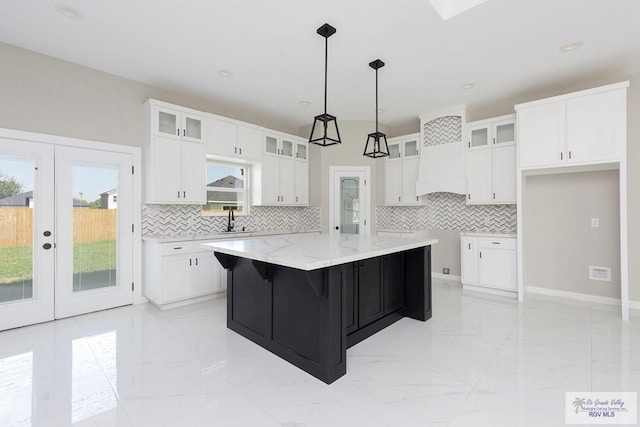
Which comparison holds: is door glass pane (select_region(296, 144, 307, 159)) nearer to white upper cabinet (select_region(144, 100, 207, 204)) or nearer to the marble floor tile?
white upper cabinet (select_region(144, 100, 207, 204))

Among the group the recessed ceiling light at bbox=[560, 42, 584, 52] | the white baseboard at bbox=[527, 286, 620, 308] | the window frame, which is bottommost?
the white baseboard at bbox=[527, 286, 620, 308]

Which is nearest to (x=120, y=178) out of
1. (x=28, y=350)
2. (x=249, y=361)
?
(x=28, y=350)

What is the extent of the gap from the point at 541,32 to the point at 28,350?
5.42m

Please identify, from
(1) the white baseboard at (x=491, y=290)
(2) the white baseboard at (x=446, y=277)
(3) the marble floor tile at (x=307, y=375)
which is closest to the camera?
(3) the marble floor tile at (x=307, y=375)

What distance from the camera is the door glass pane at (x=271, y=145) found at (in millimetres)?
5051

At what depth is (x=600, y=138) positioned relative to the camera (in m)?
3.47

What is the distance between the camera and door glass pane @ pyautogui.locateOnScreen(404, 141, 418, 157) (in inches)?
214

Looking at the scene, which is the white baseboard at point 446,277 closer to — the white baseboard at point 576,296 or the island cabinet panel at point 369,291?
the white baseboard at point 576,296

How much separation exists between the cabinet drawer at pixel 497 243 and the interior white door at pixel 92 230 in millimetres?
4792

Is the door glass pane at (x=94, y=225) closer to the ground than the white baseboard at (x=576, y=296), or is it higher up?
higher up

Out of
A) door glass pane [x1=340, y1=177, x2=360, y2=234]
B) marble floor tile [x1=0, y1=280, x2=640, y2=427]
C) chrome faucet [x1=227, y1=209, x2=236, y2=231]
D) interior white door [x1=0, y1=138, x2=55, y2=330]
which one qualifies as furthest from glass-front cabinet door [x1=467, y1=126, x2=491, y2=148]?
interior white door [x1=0, y1=138, x2=55, y2=330]

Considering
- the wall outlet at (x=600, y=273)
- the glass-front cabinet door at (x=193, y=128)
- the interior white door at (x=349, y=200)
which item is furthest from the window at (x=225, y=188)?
the wall outlet at (x=600, y=273)

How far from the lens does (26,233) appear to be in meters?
3.21

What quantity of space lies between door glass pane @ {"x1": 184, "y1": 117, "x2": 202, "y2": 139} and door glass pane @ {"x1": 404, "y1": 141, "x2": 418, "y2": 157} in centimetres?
349
